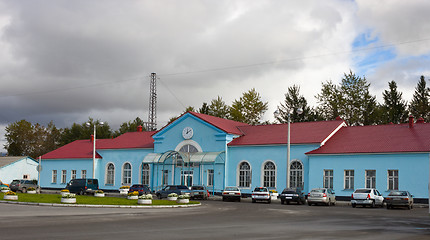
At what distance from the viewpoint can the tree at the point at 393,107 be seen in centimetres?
7709

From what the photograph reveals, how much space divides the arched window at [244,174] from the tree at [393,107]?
3500cm

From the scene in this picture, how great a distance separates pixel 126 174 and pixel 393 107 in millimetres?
48498

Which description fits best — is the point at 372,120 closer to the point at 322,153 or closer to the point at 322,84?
the point at 322,84

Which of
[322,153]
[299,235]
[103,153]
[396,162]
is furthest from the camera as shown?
[103,153]

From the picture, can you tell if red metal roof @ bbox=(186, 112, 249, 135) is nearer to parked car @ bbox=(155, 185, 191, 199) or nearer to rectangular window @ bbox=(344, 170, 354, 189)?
parked car @ bbox=(155, 185, 191, 199)

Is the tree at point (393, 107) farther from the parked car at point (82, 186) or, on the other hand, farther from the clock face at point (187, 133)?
the parked car at point (82, 186)

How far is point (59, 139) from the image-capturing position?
4208 inches

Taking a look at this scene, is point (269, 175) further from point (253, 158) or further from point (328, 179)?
point (328, 179)

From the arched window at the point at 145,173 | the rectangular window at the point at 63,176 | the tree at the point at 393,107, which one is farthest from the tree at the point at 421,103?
the rectangular window at the point at 63,176

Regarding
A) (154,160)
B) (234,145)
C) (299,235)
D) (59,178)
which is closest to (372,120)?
(234,145)

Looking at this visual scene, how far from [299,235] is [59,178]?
54.3 m

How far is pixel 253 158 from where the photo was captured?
162 ft

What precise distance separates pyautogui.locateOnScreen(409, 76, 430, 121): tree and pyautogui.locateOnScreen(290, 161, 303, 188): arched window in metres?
39.7

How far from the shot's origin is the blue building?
4166cm
